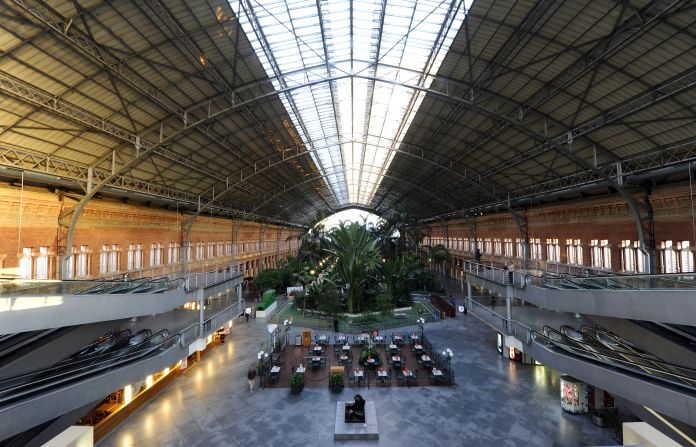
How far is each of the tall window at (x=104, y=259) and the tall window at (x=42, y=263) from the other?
390cm

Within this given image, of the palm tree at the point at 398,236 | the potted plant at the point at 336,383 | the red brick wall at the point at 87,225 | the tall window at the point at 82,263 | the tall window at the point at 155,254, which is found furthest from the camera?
the palm tree at the point at 398,236

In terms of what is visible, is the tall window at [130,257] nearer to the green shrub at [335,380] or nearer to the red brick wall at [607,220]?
the green shrub at [335,380]

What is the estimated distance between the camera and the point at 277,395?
49.0ft

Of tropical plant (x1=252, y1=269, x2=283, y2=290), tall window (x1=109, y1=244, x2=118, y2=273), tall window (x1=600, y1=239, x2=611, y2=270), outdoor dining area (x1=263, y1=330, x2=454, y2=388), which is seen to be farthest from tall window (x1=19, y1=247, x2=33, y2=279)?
tall window (x1=600, y1=239, x2=611, y2=270)

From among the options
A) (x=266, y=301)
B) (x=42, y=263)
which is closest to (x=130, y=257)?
(x=42, y=263)

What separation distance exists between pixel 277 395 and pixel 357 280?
1357 centimetres

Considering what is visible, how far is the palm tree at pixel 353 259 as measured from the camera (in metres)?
27.4

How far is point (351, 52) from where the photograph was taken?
708 inches

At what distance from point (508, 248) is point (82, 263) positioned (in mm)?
34458

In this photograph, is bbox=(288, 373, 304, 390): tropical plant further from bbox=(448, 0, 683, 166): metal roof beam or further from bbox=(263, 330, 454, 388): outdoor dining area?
bbox=(448, 0, 683, 166): metal roof beam

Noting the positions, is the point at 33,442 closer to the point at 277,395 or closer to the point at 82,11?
the point at 277,395

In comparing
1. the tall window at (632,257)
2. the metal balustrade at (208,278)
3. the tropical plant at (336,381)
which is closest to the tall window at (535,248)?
the tall window at (632,257)

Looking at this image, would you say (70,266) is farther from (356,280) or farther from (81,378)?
(356,280)

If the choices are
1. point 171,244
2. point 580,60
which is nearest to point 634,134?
point 580,60
